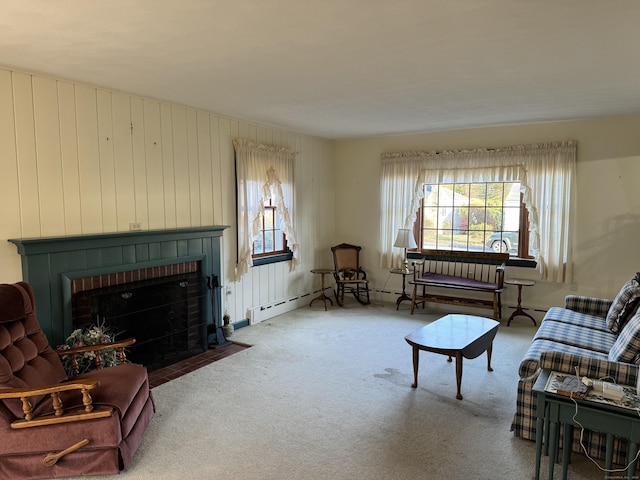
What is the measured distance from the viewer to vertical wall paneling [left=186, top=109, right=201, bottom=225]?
4625 mm

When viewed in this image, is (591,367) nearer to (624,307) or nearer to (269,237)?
(624,307)

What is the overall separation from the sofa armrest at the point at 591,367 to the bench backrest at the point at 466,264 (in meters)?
2.88

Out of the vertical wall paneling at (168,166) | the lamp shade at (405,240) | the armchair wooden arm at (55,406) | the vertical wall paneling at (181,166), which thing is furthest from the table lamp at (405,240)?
the armchair wooden arm at (55,406)

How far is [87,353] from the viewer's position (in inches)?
132

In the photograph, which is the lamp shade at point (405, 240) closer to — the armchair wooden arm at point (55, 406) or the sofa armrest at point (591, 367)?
the sofa armrest at point (591, 367)

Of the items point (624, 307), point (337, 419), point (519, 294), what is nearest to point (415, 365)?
point (337, 419)

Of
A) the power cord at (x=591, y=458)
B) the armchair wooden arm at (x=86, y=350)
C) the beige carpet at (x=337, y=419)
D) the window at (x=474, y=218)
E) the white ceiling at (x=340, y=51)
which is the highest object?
the white ceiling at (x=340, y=51)

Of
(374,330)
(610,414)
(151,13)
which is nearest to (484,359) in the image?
(374,330)

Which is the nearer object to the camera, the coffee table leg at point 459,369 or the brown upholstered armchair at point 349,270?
the coffee table leg at point 459,369

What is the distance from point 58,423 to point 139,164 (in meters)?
2.45

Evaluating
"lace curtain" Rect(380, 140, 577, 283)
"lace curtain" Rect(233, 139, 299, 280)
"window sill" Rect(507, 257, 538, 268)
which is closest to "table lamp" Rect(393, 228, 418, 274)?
"lace curtain" Rect(380, 140, 577, 283)

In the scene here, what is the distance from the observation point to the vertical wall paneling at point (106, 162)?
150 inches

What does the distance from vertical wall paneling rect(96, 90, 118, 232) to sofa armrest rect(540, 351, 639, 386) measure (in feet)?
11.8

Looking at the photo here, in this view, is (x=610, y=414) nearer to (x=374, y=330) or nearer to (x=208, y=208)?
(x=374, y=330)
